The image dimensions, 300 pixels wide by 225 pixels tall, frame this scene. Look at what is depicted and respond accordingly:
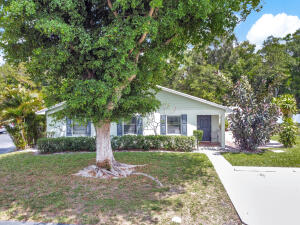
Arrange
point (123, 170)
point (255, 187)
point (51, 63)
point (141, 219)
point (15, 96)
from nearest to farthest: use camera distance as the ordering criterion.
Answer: point (141, 219) → point (51, 63) → point (255, 187) → point (123, 170) → point (15, 96)

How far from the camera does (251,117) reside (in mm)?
10938

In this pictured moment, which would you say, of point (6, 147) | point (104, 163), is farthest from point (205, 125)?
point (6, 147)

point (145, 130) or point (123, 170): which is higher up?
point (145, 130)

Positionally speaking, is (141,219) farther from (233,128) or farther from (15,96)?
(15,96)

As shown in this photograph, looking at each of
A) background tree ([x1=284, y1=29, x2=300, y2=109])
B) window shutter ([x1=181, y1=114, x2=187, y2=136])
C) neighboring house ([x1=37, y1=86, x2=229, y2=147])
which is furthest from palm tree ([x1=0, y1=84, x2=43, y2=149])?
background tree ([x1=284, y1=29, x2=300, y2=109])

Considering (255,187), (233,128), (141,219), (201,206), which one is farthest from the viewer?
(233,128)

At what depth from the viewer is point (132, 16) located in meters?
5.70

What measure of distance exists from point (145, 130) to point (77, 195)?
26.4ft

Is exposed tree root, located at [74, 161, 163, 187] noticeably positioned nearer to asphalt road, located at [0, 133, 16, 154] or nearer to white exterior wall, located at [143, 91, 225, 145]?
white exterior wall, located at [143, 91, 225, 145]

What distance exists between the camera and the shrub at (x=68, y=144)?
12.2 m

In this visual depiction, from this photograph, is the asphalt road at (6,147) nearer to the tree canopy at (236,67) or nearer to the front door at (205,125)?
the front door at (205,125)

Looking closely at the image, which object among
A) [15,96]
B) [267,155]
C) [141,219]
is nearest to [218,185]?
[141,219]

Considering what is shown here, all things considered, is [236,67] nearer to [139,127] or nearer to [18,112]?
[139,127]

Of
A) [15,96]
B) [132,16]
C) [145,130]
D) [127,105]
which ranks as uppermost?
[132,16]
